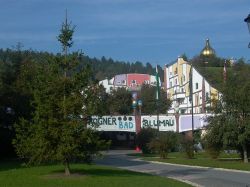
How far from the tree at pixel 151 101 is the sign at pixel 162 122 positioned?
26.6m

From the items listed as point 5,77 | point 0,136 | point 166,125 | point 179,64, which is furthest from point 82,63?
point 179,64

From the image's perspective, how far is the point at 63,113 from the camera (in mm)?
24266

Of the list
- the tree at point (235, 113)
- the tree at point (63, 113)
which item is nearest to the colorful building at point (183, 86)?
the tree at point (235, 113)

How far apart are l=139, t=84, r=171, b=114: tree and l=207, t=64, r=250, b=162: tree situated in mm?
66978

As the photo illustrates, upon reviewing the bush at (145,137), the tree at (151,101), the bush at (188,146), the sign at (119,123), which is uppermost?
the tree at (151,101)

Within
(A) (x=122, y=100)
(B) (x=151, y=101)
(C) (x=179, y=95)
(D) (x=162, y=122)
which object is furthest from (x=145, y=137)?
(B) (x=151, y=101)

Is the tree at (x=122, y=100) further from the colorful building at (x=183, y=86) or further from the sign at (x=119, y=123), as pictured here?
the sign at (x=119, y=123)

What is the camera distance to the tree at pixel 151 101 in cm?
10994

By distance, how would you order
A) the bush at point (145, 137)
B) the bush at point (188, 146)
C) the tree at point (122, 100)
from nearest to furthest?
the bush at point (188, 146)
the bush at point (145, 137)
the tree at point (122, 100)

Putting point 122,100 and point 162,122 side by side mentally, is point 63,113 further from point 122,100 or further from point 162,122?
point 122,100

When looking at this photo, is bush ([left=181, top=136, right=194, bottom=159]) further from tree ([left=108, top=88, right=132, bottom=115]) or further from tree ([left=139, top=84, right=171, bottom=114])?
tree ([left=108, top=88, right=132, bottom=115])

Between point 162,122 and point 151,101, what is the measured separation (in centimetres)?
3466

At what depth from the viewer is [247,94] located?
39.8m

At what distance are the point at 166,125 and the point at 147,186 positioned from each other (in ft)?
202
